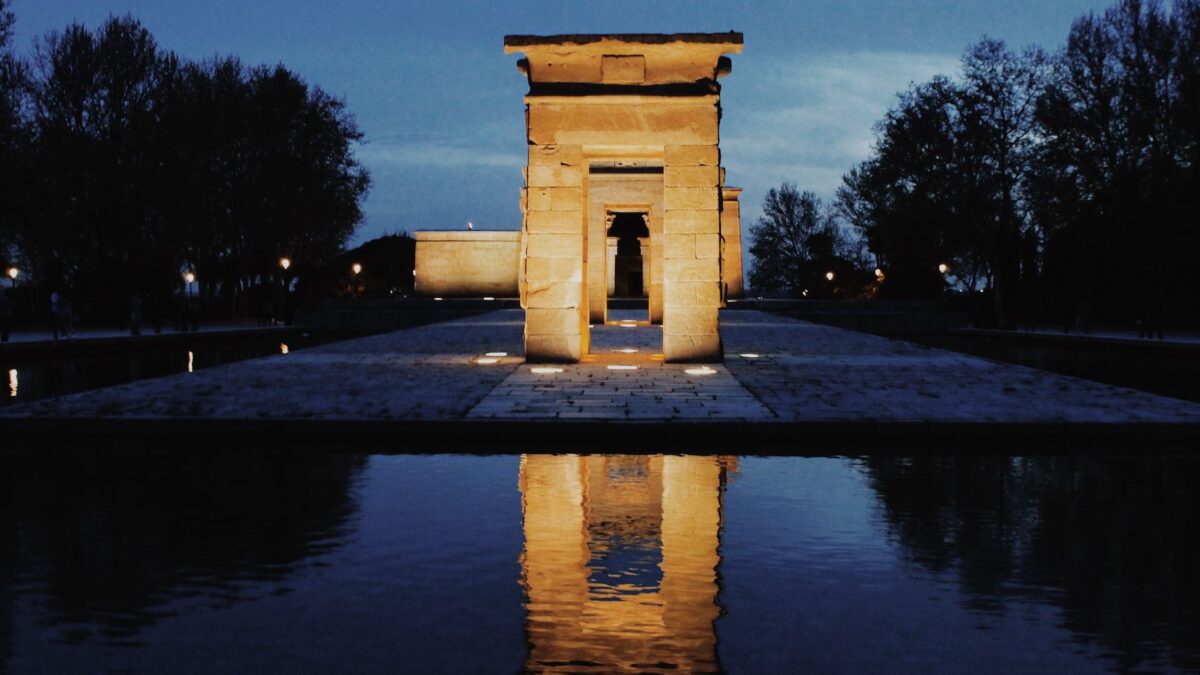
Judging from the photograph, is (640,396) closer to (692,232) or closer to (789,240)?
(692,232)

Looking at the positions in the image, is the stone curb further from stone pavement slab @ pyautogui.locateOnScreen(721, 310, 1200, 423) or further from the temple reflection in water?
the temple reflection in water

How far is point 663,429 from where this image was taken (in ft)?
37.6

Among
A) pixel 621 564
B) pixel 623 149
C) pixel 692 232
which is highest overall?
pixel 623 149

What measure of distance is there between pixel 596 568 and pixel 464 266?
6281 cm

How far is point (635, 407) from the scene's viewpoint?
42.4ft

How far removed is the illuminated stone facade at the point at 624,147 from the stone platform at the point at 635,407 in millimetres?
1068

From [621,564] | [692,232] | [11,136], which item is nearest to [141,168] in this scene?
[11,136]

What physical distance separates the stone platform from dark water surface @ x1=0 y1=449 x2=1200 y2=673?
1.48m

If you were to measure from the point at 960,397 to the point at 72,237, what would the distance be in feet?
127

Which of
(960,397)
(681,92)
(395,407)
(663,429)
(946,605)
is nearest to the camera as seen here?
(946,605)

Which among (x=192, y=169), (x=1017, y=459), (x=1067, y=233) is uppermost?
(x=192, y=169)

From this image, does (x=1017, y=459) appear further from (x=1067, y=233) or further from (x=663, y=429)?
(x=1067, y=233)

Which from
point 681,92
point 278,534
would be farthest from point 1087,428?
point 681,92

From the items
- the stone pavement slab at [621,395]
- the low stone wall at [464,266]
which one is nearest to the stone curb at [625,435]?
the stone pavement slab at [621,395]
